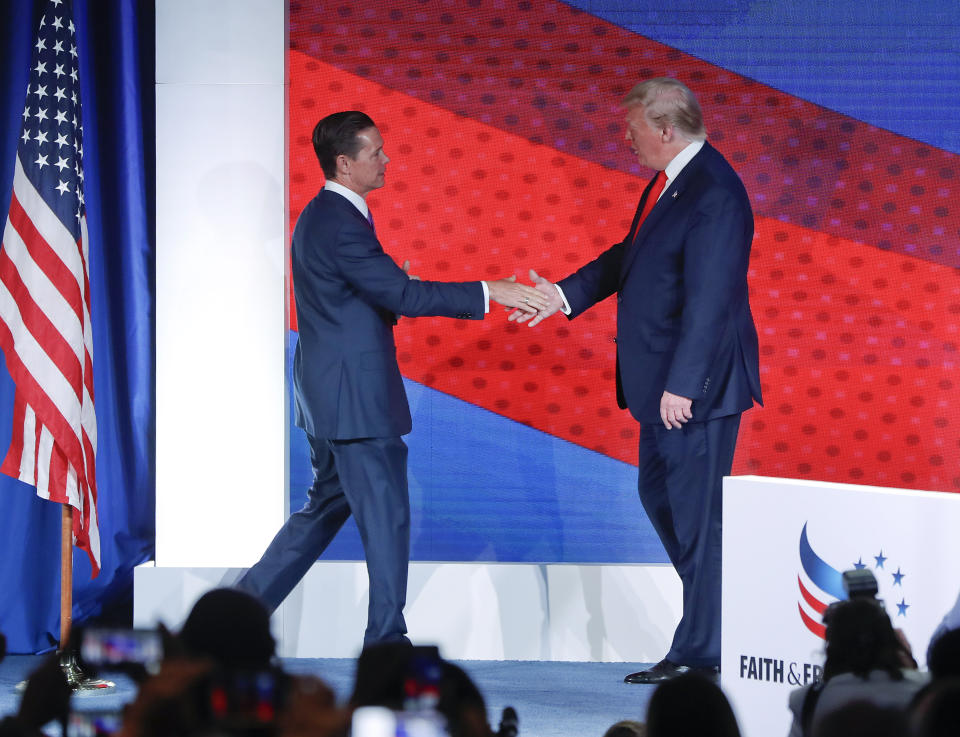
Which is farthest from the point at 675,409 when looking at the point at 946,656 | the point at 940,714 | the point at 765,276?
the point at 940,714

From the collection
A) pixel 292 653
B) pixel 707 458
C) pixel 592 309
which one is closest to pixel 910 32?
pixel 592 309

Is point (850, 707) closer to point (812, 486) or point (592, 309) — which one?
point (812, 486)

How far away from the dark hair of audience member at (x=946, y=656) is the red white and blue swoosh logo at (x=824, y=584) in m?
1.13

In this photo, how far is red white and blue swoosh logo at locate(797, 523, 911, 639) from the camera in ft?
8.53

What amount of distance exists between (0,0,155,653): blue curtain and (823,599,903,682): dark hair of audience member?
3.29 m

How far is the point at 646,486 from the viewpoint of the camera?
3863 mm

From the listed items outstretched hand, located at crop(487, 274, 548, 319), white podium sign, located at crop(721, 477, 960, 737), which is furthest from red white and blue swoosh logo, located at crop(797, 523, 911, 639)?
outstretched hand, located at crop(487, 274, 548, 319)

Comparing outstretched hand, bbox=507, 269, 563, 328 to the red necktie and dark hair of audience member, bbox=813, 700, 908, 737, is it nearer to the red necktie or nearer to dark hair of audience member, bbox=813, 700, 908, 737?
the red necktie

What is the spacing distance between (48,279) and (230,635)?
2783mm

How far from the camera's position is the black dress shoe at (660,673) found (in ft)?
12.3

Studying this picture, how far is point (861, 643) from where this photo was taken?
1.76 meters

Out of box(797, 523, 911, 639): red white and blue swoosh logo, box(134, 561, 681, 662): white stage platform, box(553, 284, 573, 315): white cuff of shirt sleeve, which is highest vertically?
box(553, 284, 573, 315): white cuff of shirt sleeve

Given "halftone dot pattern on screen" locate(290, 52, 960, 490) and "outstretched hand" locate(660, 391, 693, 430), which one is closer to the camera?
"outstretched hand" locate(660, 391, 693, 430)

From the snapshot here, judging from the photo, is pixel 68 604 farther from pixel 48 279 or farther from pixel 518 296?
pixel 518 296
